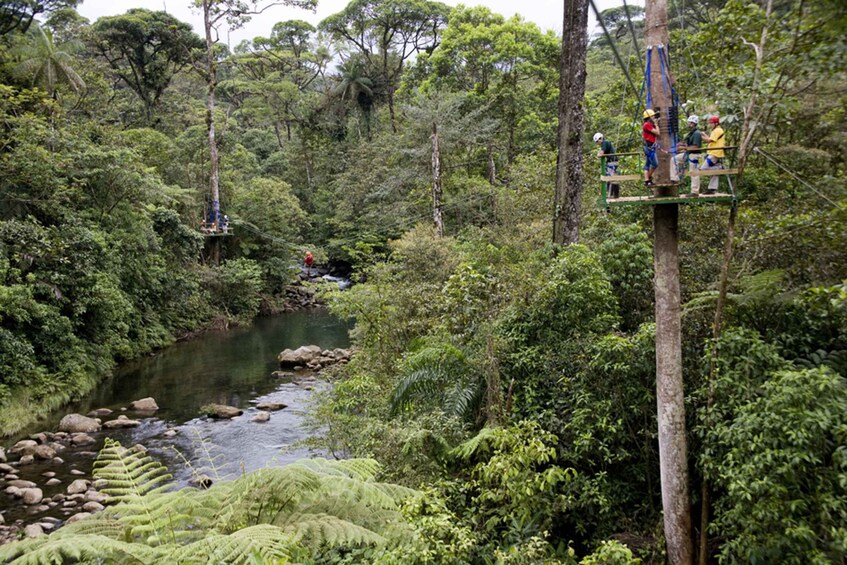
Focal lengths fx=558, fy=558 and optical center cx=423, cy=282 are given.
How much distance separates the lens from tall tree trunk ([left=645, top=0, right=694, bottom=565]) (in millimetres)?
4785

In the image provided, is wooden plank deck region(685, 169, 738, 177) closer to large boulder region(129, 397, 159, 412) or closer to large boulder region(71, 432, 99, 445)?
large boulder region(71, 432, 99, 445)

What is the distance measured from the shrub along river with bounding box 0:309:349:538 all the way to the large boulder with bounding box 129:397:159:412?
0.69 feet

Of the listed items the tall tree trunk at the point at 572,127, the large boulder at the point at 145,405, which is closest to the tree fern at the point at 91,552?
the tall tree trunk at the point at 572,127

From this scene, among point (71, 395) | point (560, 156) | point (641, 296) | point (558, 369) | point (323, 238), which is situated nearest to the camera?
point (558, 369)

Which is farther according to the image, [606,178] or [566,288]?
[566,288]

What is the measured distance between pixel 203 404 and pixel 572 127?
1129cm

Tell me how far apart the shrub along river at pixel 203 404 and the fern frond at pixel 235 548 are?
3116mm

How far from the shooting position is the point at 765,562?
422 cm

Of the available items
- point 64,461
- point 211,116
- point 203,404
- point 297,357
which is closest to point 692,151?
point 64,461

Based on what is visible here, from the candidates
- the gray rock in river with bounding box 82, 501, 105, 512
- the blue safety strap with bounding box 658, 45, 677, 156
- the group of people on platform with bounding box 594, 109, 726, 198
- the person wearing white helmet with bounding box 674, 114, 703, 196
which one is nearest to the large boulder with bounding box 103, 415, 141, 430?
the gray rock in river with bounding box 82, 501, 105, 512

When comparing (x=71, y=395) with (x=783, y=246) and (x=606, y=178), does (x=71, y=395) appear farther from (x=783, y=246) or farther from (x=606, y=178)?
(x=783, y=246)

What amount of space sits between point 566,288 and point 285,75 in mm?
40261

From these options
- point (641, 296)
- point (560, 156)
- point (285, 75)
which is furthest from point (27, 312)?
point (285, 75)

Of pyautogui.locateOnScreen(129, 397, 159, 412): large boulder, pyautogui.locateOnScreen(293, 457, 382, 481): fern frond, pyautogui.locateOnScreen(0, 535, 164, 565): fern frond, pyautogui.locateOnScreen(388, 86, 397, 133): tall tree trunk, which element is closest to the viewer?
pyautogui.locateOnScreen(0, 535, 164, 565): fern frond
